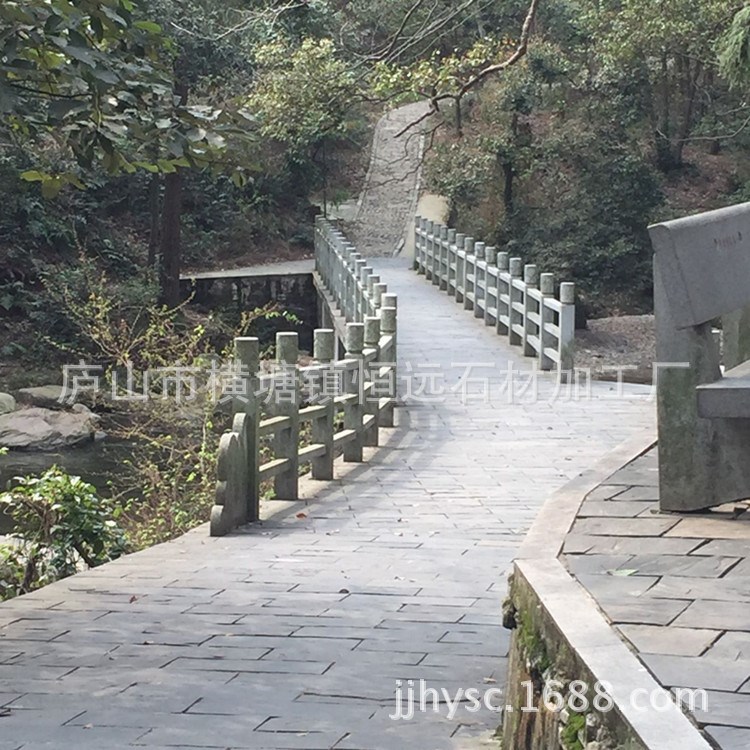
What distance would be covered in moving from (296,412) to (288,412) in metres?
0.09

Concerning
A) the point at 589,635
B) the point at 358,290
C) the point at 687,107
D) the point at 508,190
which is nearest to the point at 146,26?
the point at 589,635

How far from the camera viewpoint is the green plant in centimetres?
746

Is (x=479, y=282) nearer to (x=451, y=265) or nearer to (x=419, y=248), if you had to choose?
(x=451, y=265)

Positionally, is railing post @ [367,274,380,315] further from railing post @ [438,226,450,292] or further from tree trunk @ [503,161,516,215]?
tree trunk @ [503,161,516,215]

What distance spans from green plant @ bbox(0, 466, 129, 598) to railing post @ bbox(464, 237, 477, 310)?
37.2ft

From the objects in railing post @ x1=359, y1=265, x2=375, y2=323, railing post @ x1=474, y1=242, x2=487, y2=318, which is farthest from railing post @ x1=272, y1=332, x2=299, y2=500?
railing post @ x1=474, y1=242, x2=487, y2=318

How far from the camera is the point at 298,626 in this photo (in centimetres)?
503

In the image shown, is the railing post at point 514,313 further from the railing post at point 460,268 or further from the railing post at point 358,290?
the railing post at point 460,268

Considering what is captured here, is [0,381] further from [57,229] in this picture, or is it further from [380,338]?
[380,338]

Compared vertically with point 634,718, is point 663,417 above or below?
above

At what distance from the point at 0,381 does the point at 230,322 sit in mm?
4872

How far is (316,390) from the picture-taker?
9.32 meters

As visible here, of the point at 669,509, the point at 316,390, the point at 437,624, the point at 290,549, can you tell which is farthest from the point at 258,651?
the point at 316,390

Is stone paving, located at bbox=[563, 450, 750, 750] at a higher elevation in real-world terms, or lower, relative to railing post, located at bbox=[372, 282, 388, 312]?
lower
